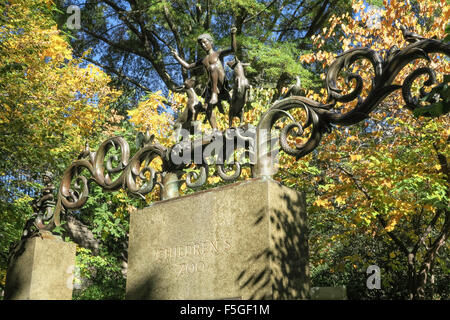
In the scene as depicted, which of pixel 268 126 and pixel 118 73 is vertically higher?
pixel 118 73

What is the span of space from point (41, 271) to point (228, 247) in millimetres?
3187

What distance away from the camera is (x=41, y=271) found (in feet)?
22.6

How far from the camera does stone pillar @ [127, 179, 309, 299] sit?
4.78m

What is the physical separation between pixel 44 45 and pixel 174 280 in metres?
9.13

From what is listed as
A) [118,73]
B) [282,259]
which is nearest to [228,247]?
[282,259]

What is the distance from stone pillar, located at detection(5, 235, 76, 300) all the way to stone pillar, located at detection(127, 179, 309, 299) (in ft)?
5.14

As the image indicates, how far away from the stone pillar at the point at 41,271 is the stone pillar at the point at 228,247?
5.14 feet

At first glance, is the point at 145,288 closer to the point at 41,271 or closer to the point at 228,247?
the point at 228,247

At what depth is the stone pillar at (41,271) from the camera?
6.79 metres

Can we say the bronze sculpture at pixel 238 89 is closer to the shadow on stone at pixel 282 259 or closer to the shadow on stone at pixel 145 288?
the shadow on stone at pixel 282 259

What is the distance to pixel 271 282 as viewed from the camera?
4.61 metres

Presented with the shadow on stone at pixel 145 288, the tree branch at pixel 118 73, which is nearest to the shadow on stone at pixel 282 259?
the shadow on stone at pixel 145 288

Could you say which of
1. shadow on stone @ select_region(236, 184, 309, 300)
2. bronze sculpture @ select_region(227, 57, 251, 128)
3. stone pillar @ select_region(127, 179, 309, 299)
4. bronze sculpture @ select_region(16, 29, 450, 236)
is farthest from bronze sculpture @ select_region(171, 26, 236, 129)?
shadow on stone @ select_region(236, 184, 309, 300)

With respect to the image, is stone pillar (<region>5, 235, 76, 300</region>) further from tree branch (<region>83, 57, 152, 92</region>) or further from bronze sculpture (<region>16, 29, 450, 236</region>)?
tree branch (<region>83, 57, 152, 92</region>)
